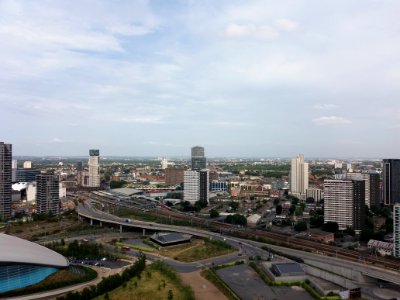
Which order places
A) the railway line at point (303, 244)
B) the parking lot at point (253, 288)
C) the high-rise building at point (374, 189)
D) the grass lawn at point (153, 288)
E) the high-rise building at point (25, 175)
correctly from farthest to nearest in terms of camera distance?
the high-rise building at point (25, 175)
the high-rise building at point (374, 189)
the railway line at point (303, 244)
the parking lot at point (253, 288)
the grass lawn at point (153, 288)

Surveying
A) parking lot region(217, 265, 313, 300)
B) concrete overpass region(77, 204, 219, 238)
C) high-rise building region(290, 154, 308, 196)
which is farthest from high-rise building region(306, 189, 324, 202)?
parking lot region(217, 265, 313, 300)

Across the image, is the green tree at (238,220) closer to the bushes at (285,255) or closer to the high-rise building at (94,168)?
the bushes at (285,255)

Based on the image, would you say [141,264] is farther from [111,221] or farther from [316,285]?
[111,221]

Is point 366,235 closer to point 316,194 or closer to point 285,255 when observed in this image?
point 285,255

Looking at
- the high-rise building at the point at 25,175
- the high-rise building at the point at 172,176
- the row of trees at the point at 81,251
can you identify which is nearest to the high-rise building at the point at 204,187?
the high-rise building at the point at 172,176

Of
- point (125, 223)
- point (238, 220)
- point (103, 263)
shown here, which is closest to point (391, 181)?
point (238, 220)

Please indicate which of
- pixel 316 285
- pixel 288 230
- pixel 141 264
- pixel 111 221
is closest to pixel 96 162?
pixel 111 221
